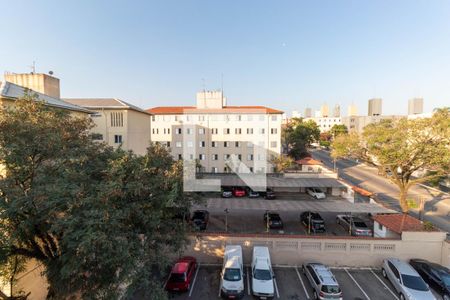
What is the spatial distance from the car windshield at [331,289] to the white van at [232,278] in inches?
157

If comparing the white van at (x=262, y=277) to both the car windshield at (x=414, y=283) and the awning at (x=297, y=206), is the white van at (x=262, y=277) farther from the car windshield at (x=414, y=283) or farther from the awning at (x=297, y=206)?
the car windshield at (x=414, y=283)

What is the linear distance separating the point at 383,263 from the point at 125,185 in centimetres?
1536

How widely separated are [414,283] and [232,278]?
29.8ft

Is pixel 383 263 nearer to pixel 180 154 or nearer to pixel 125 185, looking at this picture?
pixel 125 185

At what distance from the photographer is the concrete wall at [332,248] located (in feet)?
48.2

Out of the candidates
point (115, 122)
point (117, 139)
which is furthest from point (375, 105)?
point (117, 139)

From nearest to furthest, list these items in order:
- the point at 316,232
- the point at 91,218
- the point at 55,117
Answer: the point at 91,218
the point at 55,117
the point at 316,232

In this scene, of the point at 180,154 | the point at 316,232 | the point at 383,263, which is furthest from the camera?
the point at 180,154

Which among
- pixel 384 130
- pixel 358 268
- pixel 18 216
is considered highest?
pixel 384 130

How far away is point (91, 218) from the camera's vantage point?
290 inches

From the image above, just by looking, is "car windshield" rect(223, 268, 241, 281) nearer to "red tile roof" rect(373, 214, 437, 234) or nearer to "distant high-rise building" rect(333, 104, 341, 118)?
"red tile roof" rect(373, 214, 437, 234)

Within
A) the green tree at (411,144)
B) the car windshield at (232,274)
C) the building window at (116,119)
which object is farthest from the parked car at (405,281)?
the building window at (116,119)

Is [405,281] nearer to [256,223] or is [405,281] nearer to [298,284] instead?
[298,284]

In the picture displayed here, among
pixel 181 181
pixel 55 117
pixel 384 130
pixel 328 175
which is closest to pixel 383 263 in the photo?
pixel 384 130
